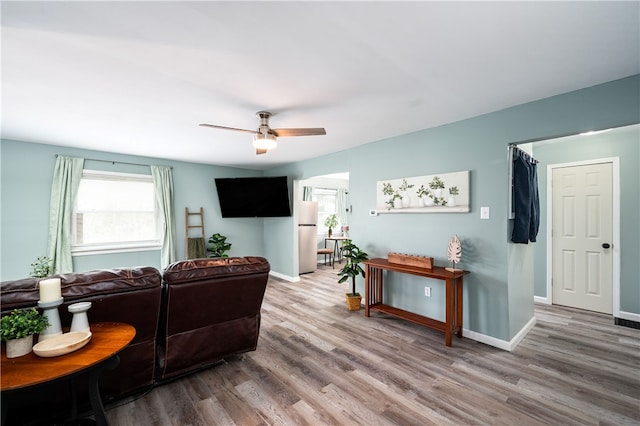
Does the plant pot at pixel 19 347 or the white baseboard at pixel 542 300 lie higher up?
the plant pot at pixel 19 347

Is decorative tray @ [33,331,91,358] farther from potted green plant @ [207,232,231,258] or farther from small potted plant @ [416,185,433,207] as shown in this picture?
potted green plant @ [207,232,231,258]

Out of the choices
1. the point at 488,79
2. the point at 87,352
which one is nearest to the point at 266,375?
the point at 87,352

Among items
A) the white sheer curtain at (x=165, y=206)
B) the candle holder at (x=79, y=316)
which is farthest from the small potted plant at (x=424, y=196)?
the white sheer curtain at (x=165, y=206)

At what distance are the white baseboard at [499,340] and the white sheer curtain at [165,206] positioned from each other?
4816mm

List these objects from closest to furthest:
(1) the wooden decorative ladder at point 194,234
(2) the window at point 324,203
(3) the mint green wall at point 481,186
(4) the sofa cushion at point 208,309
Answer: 1. (4) the sofa cushion at point 208,309
2. (3) the mint green wall at point 481,186
3. (1) the wooden decorative ladder at point 194,234
4. (2) the window at point 324,203

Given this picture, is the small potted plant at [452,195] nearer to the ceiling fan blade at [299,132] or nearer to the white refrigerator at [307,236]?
the ceiling fan blade at [299,132]

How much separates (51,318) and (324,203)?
688cm

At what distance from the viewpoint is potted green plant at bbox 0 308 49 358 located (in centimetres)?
125

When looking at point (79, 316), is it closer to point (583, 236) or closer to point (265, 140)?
point (265, 140)

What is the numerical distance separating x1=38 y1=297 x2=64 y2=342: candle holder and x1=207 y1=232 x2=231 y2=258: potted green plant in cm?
397

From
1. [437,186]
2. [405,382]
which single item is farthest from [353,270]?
[405,382]

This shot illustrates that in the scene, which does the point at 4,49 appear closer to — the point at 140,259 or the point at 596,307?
the point at 140,259

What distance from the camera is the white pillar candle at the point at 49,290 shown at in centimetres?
141

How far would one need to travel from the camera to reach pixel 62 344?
4.39ft
